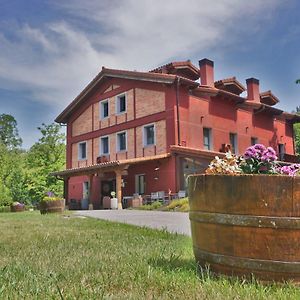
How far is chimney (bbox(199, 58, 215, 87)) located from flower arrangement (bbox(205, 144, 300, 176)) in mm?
23832

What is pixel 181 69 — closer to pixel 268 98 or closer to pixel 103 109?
pixel 103 109

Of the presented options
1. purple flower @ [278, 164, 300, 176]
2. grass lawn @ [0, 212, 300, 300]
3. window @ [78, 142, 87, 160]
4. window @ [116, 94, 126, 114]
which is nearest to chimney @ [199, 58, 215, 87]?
window @ [116, 94, 126, 114]

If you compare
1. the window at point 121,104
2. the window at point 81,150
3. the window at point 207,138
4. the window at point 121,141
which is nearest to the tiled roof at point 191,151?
the window at point 207,138

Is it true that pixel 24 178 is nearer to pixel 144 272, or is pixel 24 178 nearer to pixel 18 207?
pixel 18 207

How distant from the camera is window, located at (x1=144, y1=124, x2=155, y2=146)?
83.2 ft

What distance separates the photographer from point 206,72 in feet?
88.3

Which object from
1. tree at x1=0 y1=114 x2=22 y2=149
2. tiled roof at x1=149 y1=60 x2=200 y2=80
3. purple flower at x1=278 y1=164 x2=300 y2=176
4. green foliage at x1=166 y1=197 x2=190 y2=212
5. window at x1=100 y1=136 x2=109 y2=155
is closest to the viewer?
purple flower at x1=278 y1=164 x2=300 y2=176

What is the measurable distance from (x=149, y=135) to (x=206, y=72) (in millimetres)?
5857

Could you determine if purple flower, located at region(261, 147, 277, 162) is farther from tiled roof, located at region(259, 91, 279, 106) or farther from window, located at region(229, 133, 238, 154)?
tiled roof, located at region(259, 91, 279, 106)

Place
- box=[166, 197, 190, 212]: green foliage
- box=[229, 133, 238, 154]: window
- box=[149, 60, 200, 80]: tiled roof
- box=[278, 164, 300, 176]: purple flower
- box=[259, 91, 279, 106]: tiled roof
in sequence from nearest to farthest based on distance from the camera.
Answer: box=[278, 164, 300, 176]: purple flower
box=[166, 197, 190, 212]: green foliage
box=[149, 60, 200, 80]: tiled roof
box=[229, 133, 238, 154]: window
box=[259, 91, 279, 106]: tiled roof

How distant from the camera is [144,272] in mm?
3361

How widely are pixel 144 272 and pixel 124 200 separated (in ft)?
69.7

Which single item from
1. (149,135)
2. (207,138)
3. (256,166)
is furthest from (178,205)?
A: (256,166)

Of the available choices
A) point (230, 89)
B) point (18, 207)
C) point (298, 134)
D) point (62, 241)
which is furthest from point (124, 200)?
point (298, 134)
